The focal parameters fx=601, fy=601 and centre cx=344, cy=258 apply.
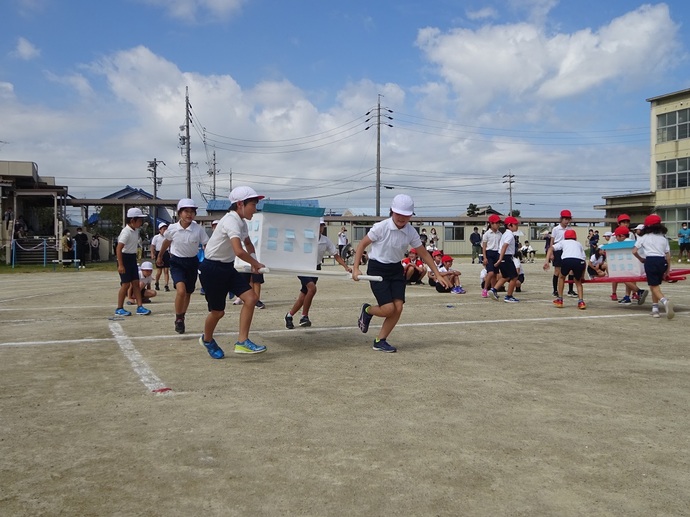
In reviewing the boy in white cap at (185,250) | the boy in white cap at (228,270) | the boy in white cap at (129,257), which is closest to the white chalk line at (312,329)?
the boy in white cap at (185,250)

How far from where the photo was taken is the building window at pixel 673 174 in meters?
46.8

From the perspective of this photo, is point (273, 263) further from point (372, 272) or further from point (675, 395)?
point (675, 395)

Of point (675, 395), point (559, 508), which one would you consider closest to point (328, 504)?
point (559, 508)

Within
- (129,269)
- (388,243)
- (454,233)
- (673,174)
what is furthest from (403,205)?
(673,174)

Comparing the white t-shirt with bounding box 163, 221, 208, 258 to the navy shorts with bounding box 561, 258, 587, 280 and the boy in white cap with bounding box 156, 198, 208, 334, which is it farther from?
the navy shorts with bounding box 561, 258, 587, 280

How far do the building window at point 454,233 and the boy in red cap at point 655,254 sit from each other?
125 ft

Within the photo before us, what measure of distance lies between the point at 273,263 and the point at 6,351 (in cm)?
348

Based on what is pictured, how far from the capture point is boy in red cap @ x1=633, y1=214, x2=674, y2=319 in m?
10.7

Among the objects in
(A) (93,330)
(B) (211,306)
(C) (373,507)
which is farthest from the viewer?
(A) (93,330)

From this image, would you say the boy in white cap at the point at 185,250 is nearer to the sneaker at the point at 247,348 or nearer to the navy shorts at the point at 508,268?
the sneaker at the point at 247,348

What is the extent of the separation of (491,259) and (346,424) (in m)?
9.67

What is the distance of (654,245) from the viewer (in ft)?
35.2

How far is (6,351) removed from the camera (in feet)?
24.4

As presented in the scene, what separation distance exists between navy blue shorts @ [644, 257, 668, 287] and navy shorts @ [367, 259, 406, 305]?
5618mm
